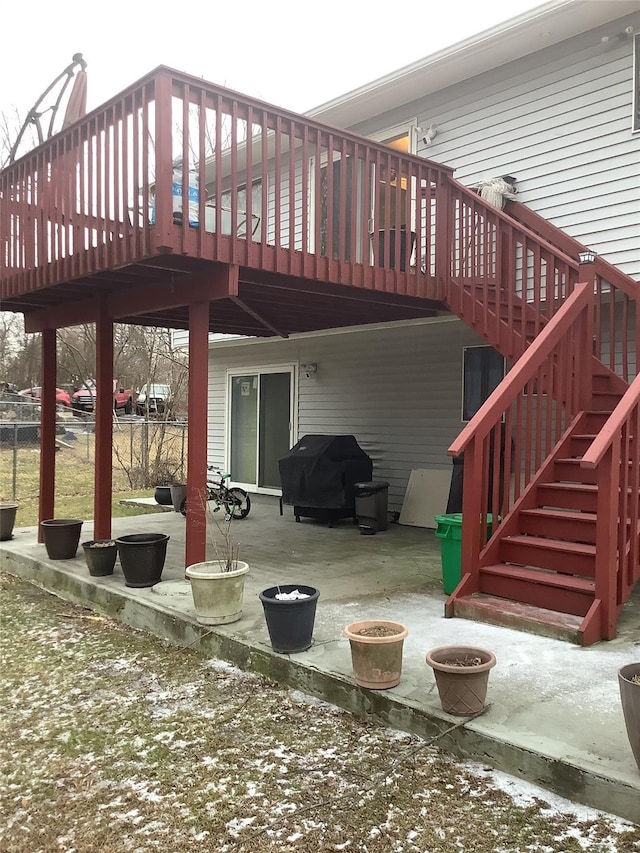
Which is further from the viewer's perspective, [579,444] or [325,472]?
[325,472]

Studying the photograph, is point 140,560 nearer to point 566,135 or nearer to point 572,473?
point 572,473

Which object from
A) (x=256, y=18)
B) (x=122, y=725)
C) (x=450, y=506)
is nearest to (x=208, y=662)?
(x=122, y=725)

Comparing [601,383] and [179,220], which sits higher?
A: [179,220]

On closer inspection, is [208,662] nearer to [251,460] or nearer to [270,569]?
[270,569]

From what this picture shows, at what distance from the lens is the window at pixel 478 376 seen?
8070 millimetres

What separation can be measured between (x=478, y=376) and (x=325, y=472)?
216 centimetres

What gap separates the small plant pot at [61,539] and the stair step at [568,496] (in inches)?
168

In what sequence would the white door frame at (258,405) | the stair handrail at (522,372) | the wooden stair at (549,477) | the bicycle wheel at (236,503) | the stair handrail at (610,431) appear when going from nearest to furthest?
the stair handrail at (610,431) → the wooden stair at (549,477) → the stair handrail at (522,372) → the bicycle wheel at (236,503) → the white door frame at (258,405)

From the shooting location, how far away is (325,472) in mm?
8570

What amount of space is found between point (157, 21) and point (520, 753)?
15.7 m

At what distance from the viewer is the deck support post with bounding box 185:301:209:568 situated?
5500mm

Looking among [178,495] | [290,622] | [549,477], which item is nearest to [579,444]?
[549,477]

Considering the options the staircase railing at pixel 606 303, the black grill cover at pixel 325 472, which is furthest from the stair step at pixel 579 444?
the black grill cover at pixel 325 472

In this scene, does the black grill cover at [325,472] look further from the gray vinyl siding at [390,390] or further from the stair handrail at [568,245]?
the stair handrail at [568,245]
